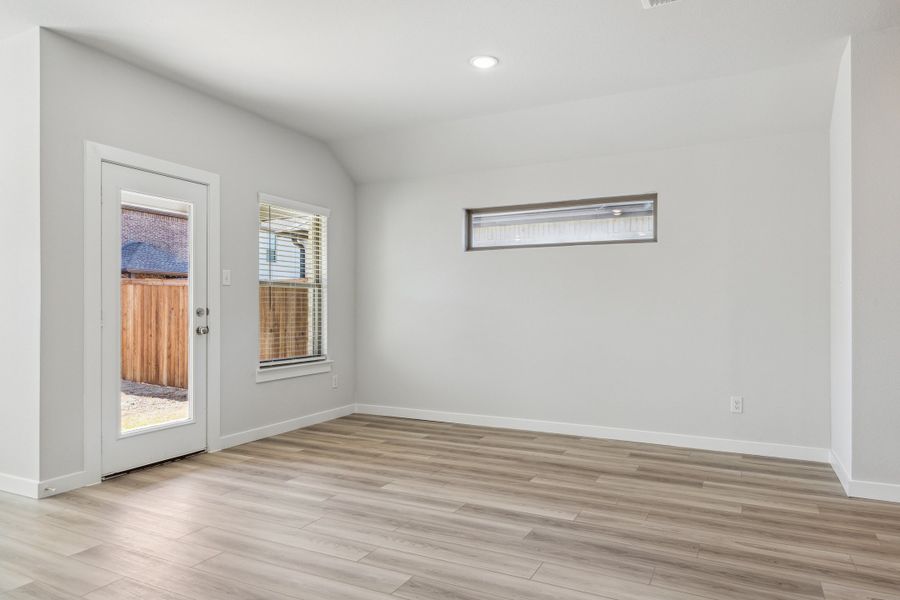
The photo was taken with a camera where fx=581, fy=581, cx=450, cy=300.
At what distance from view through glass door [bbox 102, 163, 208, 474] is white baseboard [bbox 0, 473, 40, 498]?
0.39m

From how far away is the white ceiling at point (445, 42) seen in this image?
3.07 metres

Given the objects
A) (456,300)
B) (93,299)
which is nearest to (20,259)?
(93,299)

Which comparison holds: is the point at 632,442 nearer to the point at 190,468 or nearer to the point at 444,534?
the point at 444,534

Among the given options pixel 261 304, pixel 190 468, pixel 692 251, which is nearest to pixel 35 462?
pixel 190 468

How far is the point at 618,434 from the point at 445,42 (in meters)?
3.29

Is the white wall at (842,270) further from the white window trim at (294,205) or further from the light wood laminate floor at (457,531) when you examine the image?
the white window trim at (294,205)

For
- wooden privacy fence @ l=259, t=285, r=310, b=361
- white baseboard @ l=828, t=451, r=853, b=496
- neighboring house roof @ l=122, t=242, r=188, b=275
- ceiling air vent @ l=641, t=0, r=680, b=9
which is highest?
ceiling air vent @ l=641, t=0, r=680, b=9

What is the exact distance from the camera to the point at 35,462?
10.8 feet

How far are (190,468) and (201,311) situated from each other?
1.11m

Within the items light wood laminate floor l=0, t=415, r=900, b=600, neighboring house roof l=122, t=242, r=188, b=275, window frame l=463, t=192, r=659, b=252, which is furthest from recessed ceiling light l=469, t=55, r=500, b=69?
light wood laminate floor l=0, t=415, r=900, b=600

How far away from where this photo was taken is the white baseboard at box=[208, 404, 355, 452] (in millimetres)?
4456

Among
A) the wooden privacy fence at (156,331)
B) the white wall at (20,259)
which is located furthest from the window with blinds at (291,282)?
the white wall at (20,259)

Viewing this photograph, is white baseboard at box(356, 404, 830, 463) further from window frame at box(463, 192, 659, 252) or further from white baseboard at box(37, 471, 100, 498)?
white baseboard at box(37, 471, 100, 498)

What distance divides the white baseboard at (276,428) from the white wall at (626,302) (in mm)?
372
